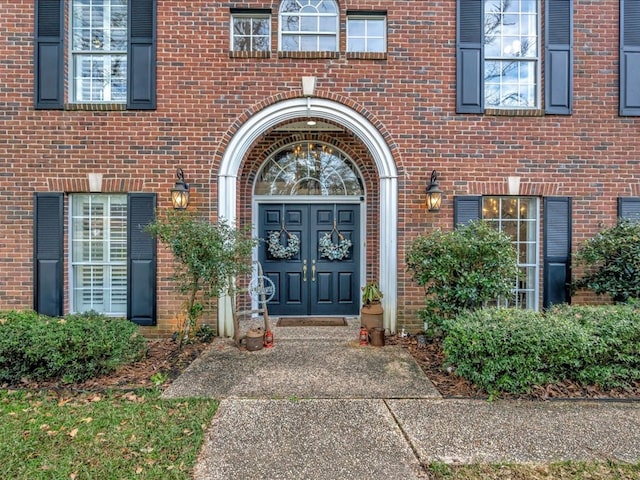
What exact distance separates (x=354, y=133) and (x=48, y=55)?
4.84m

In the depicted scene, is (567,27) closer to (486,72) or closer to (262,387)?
(486,72)

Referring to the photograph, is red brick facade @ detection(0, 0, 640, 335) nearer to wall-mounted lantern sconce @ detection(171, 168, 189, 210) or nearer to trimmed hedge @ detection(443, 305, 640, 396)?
wall-mounted lantern sconce @ detection(171, 168, 189, 210)

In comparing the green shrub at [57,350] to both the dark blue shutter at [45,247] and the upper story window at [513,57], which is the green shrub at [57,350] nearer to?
the dark blue shutter at [45,247]

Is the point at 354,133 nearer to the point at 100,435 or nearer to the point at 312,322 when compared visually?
the point at 312,322

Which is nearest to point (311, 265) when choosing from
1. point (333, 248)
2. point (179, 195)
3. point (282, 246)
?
point (333, 248)

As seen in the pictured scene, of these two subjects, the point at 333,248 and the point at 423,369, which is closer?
the point at 423,369

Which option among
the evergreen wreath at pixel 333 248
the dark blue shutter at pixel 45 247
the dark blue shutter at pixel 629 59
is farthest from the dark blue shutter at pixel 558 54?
the dark blue shutter at pixel 45 247

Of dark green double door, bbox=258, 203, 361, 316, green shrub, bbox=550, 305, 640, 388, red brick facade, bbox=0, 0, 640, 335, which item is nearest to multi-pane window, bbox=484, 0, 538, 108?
red brick facade, bbox=0, 0, 640, 335

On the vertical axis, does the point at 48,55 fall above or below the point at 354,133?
above

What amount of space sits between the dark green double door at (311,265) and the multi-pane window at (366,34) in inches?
105

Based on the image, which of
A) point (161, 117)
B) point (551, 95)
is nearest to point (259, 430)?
point (161, 117)

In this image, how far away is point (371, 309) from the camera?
532 cm

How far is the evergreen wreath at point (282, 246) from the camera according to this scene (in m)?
6.57

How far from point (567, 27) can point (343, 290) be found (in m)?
5.63
